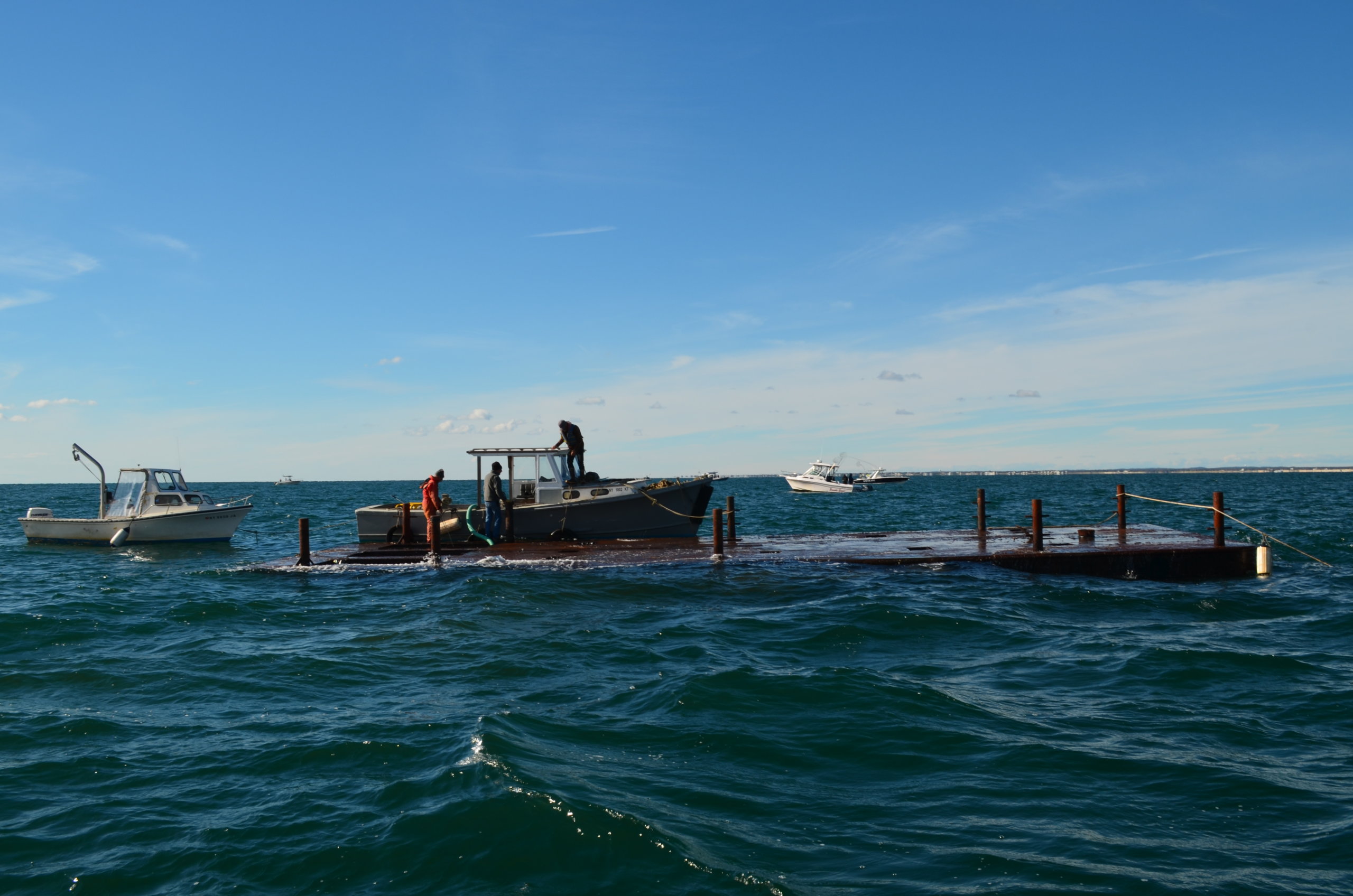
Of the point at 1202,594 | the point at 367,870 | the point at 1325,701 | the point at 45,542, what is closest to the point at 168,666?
the point at 367,870

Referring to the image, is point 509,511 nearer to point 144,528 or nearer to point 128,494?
point 144,528

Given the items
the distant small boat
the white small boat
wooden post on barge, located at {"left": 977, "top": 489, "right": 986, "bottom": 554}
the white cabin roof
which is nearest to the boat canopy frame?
the white cabin roof

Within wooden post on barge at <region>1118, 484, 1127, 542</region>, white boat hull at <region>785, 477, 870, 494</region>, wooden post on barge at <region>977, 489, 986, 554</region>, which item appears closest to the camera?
wooden post on barge at <region>977, 489, 986, 554</region>

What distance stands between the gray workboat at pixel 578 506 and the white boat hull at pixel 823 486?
59.7 meters

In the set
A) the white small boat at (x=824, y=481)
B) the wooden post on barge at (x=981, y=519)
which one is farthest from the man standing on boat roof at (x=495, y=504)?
the white small boat at (x=824, y=481)

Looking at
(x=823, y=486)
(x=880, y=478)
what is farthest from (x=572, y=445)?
(x=880, y=478)

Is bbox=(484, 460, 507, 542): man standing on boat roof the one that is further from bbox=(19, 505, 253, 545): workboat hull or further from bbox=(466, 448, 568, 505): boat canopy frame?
bbox=(19, 505, 253, 545): workboat hull

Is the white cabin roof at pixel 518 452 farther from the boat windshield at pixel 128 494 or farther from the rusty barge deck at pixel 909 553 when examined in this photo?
the boat windshield at pixel 128 494

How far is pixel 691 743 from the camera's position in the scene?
795 cm

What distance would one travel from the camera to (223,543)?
3023 centimetres

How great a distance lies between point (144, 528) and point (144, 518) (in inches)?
15.6

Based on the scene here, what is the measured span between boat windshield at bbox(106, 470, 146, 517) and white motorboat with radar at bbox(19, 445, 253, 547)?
18 millimetres

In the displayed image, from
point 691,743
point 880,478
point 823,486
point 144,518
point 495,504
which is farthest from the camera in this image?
point 880,478

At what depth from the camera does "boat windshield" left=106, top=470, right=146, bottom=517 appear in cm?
2927
